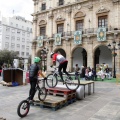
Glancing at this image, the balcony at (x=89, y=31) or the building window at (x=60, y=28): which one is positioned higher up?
the building window at (x=60, y=28)

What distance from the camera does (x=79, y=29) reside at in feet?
94.6

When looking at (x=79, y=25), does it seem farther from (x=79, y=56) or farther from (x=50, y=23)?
(x=50, y=23)

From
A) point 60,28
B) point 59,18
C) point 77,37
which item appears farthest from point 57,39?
point 77,37

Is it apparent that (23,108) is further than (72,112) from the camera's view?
No

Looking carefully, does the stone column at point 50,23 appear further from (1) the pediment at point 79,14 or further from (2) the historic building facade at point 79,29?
(1) the pediment at point 79,14

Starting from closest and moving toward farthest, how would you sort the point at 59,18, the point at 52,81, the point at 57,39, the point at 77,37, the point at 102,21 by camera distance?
the point at 52,81 → the point at 102,21 → the point at 77,37 → the point at 57,39 → the point at 59,18

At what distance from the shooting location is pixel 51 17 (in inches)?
1246

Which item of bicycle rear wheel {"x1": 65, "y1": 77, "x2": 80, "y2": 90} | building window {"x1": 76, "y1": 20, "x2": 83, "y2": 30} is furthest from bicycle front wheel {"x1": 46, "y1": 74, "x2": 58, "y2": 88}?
building window {"x1": 76, "y1": 20, "x2": 83, "y2": 30}

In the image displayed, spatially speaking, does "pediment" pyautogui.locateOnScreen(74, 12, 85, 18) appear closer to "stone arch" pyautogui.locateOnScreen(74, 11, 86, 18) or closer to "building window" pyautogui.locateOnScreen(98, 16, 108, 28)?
"stone arch" pyautogui.locateOnScreen(74, 11, 86, 18)

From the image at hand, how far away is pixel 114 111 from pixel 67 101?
6.33 feet

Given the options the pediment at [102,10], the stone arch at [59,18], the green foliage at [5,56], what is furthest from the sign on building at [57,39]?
the green foliage at [5,56]

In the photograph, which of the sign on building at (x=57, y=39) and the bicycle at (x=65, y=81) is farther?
the sign on building at (x=57, y=39)

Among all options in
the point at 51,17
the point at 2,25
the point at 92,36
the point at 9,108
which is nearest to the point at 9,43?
the point at 2,25

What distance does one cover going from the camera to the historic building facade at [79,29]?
25.7 metres
